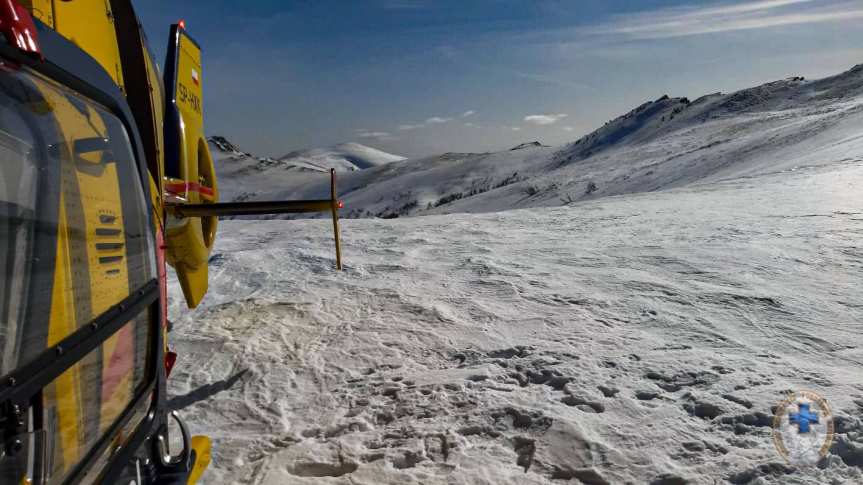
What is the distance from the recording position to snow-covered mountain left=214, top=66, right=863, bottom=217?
15.7 meters

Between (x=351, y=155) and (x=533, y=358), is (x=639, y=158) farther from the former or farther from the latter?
(x=351, y=155)

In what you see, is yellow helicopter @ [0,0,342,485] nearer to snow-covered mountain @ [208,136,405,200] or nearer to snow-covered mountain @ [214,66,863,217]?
snow-covered mountain @ [214,66,863,217]

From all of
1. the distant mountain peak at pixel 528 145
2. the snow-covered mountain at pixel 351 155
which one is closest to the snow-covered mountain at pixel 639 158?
the distant mountain peak at pixel 528 145

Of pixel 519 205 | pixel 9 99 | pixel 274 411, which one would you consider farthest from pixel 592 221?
pixel 519 205

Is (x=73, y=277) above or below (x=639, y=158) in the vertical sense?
below

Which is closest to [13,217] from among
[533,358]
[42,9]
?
[42,9]

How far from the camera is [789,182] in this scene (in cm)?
1031

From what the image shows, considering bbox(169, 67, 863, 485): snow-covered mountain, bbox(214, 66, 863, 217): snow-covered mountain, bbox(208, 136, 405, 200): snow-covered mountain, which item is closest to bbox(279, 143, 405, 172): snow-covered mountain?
bbox(208, 136, 405, 200): snow-covered mountain

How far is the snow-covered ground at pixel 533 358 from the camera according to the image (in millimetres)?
2496

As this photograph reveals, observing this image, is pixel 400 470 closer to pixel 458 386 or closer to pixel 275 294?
pixel 458 386

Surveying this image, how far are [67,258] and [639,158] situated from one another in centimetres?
2259

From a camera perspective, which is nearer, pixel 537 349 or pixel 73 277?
pixel 73 277

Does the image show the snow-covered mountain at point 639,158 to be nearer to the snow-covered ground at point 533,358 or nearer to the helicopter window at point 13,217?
the snow-covered ground at point 533,358

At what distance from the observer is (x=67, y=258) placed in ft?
4.65
